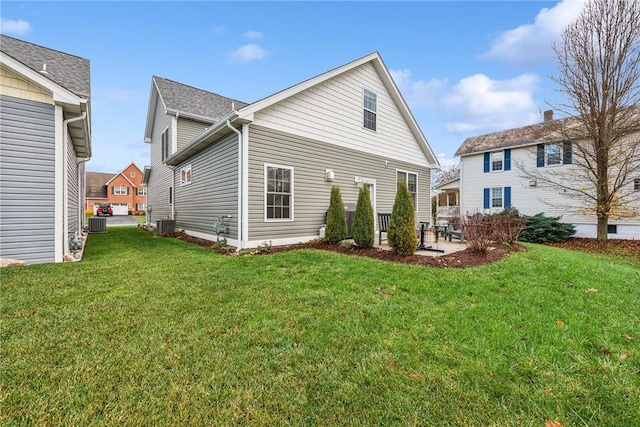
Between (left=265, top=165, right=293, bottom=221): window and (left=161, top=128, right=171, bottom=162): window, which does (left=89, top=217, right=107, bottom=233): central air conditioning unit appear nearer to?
(left=161, top=128, right=171, bottom=162): window

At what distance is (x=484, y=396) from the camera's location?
6.16ft

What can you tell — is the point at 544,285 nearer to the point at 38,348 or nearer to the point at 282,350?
the point at 282,350

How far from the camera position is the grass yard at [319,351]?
175 centimetres

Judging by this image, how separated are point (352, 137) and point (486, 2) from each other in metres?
5.99

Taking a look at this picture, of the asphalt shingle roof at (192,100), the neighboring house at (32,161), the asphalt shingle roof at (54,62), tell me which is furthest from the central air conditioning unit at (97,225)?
the neighboring house at (32,161)

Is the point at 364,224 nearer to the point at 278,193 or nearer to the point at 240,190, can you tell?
the point at 278,193

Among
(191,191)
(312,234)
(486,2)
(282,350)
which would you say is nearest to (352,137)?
(312,234)

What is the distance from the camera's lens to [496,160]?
1666 centimetres

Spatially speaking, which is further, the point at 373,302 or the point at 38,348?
the point at 373,302

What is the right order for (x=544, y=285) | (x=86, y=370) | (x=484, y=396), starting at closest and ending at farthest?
(x=484, y=396) < (x=86, y=370) < (x=544, y=285)

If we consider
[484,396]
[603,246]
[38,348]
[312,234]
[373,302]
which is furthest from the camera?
[603,246]

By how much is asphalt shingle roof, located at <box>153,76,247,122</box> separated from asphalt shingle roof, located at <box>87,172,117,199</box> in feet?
115

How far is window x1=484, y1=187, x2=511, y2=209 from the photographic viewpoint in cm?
1616

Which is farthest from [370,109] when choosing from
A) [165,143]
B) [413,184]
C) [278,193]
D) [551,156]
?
[551,156]
